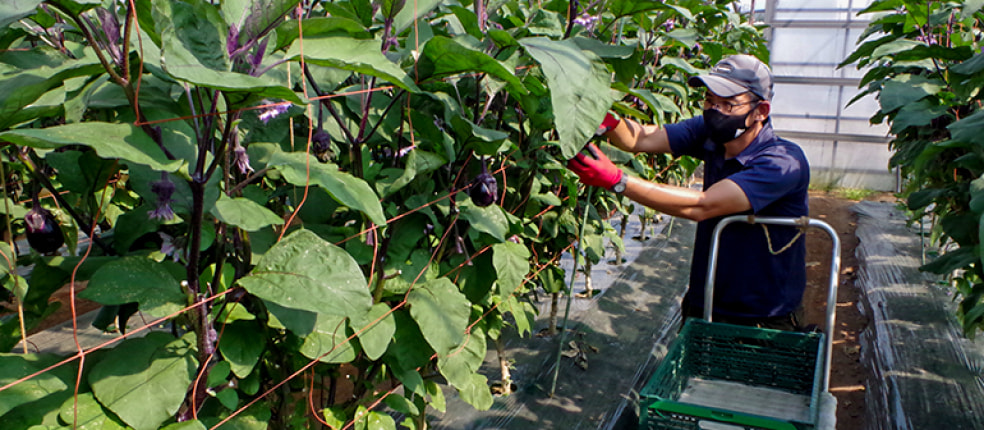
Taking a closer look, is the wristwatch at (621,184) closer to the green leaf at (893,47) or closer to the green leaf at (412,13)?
the green leaf at (412,13)

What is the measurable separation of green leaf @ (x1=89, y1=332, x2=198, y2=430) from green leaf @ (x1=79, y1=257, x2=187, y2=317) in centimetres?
10

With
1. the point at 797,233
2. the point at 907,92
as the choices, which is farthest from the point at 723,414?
the point at 907,92

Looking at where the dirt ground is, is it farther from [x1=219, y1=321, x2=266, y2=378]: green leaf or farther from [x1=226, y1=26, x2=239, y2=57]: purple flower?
[x1=226, y1=26, x2=239, y2=57]: purple flower

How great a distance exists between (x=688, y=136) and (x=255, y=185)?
175cm

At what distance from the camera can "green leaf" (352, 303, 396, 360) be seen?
47.9 inches

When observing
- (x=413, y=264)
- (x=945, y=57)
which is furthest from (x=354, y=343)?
(x=945, y=57)

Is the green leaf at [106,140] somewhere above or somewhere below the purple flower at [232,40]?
below

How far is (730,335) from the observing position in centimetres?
228

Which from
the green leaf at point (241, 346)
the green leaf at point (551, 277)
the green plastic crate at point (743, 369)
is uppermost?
the green leaf at point (241, 346)

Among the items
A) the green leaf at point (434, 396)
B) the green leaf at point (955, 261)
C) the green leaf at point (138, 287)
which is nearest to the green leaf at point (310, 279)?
the green leaf at point (138, 287)

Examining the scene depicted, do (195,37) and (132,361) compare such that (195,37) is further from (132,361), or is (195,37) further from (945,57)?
(945,57)

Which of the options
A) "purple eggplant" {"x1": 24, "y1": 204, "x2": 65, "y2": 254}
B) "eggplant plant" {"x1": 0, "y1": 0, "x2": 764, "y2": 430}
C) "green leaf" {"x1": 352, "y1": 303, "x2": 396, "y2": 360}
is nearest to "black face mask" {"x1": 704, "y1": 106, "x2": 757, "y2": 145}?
"eggplant plant" {"x1": 0, "y1": 0, "x2": 764, "y2": 430}

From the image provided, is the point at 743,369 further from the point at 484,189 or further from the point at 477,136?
the point at 477,136

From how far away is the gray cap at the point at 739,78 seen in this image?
7.18ft
